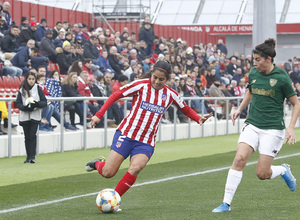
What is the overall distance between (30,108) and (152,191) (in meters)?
4.65

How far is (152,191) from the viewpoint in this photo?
9.80 metres

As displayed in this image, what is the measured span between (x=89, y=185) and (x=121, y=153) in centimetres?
240

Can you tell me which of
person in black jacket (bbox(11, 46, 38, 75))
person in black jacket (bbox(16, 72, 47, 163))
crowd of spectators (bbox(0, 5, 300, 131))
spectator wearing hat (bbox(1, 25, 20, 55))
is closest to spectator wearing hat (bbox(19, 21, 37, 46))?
crowd of spectators (bbox(0, 5, 300, 131))

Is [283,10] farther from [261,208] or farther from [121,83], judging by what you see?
[261,208]

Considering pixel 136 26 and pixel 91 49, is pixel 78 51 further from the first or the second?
pixel 136 26

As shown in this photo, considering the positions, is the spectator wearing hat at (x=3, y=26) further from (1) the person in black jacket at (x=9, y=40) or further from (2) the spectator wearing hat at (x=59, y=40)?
(2) the spectator wearing hat at (x=59, y=40)

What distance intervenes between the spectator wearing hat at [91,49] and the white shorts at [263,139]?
590 inches

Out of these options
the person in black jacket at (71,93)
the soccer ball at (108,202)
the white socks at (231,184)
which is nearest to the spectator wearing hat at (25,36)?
the person in black jacket at (71,93)

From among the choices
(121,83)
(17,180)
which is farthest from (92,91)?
(17,180)

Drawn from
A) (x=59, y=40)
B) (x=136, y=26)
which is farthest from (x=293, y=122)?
(x=136, y=26)

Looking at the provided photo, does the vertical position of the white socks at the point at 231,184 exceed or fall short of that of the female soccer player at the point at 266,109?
it falls short

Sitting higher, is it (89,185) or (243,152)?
(243,152)

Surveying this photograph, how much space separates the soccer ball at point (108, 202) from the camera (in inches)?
310

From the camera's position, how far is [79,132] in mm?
16734
